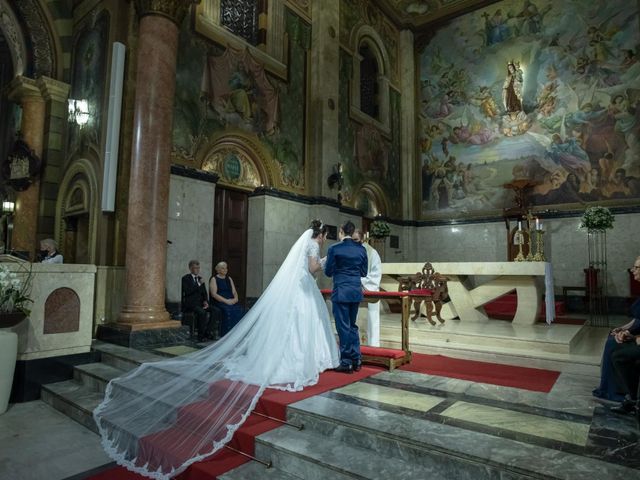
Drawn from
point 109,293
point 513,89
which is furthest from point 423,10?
point 109,293

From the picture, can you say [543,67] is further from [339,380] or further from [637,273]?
[339,380]

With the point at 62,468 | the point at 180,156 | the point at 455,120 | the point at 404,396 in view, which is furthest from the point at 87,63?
the point at 455,120

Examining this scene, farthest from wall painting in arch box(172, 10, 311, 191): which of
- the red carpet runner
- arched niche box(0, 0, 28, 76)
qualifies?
the red carpet runner

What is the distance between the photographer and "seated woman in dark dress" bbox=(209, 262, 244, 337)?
7000 millimetres

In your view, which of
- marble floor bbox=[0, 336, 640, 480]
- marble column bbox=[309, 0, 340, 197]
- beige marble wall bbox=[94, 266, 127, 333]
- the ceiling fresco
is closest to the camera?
marble floor bbox=[0, 336, 640, 480]

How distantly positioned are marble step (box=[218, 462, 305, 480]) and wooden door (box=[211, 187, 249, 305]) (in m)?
6.21

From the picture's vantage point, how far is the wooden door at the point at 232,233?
30.3 ft

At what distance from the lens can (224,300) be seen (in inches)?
276

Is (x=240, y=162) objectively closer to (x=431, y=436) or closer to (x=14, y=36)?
(x=14, y=36)

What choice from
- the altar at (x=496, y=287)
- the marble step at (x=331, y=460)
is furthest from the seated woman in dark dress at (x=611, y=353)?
the altar at (x=496, y=287)

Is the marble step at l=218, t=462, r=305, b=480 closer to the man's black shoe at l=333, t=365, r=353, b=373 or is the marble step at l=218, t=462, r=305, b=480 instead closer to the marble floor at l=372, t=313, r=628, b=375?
the man's black shoe at l=333, t=365, r=353, b=373

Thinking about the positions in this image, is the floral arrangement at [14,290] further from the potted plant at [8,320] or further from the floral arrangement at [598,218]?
the floral arrangement at [598,218]

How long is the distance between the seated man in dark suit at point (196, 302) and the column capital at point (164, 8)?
4139 mm

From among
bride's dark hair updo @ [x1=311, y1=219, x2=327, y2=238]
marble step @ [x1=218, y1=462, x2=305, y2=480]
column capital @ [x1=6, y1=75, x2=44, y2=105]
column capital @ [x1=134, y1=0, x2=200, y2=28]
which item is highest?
column capital @ [x1=134, y1=0, x2=200, y2=28]
